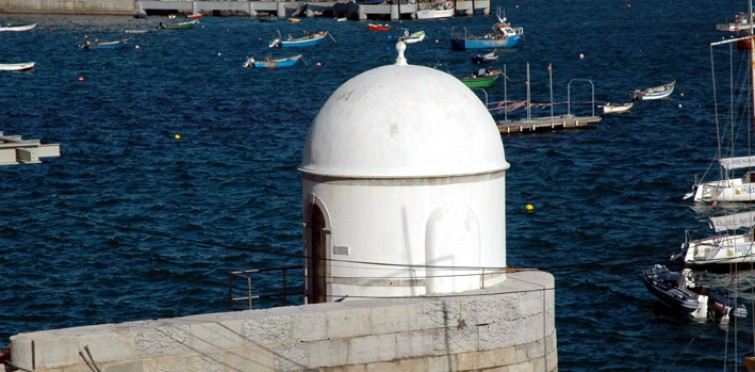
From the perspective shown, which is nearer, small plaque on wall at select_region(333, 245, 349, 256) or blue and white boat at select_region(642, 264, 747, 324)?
small plaque on wall at select_region(333, 245, 349, 256)

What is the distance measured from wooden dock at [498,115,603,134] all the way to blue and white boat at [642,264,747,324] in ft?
106

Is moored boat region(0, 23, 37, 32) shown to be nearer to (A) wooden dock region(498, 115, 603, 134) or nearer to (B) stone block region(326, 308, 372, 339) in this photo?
(A) wooden dock region(498, 115, 603, 134)

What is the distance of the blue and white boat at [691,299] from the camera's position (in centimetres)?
3662

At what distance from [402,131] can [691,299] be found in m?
22.7

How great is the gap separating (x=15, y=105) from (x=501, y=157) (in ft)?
235

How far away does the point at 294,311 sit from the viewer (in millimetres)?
15844

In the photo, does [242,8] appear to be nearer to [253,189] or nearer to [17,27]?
[17,27]

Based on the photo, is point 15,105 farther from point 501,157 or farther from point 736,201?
point 501,157

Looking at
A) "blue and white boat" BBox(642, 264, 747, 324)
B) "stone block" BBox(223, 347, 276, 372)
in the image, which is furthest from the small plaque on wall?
"blue and white boat" BBox(642, 264, 747, 324)

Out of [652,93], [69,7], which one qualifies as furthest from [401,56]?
[69,7]

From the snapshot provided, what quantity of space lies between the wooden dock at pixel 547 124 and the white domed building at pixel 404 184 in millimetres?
53312

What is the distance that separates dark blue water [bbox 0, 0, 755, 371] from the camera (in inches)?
1458

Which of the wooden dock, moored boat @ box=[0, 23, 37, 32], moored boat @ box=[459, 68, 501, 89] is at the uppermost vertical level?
moored boat @ box=[0, 23, 37, 32]

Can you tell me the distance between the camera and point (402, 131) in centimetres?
1659
